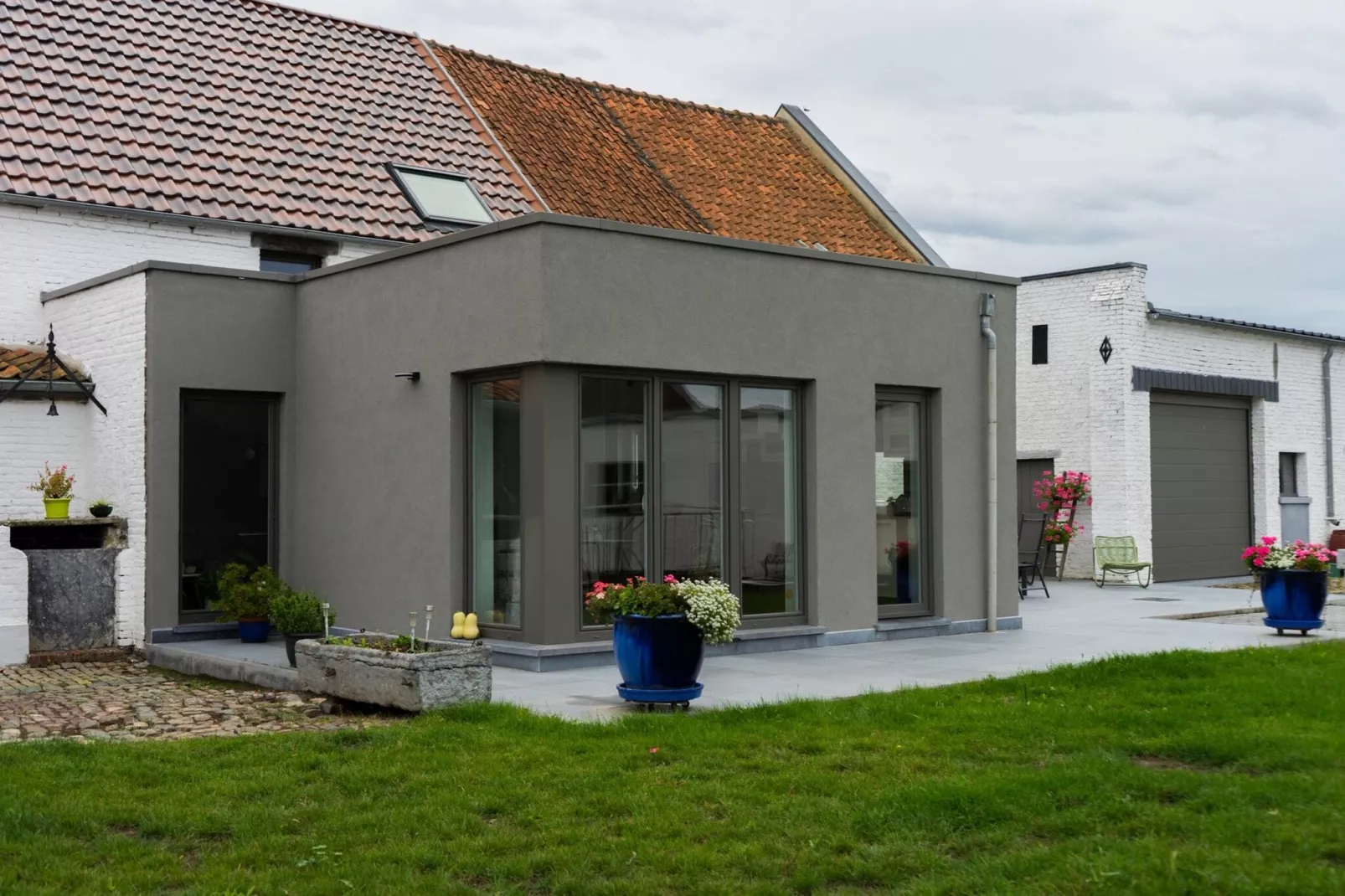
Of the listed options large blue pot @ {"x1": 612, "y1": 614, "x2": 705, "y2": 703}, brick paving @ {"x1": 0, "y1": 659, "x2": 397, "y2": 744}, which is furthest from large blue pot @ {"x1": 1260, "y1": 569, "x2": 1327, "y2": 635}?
brick paving @ {"x1": 0, "y1": 659, "x2": 397, "y2": 744}

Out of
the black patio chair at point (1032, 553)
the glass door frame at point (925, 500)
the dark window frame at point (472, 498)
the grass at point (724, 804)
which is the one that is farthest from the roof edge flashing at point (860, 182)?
the grass at point (724, 804)

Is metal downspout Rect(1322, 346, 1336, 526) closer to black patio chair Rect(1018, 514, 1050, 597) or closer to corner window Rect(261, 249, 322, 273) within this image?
black patio chair Rect(1018, 514, 1050, 597)

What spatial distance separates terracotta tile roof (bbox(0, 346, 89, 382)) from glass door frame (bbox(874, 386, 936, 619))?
7905 millimetres

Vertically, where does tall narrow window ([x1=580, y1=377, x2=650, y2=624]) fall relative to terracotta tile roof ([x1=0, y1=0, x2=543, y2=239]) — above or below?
below

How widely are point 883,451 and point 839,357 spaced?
3.53ft

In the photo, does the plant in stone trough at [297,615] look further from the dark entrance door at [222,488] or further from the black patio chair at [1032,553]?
the black patio chair at [1032,553]

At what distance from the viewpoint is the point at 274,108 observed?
16.8 m

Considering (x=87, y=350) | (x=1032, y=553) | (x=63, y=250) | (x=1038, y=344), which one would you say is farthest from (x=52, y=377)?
(x=1038, y=344)

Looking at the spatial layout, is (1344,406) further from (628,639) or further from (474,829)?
(474,829)

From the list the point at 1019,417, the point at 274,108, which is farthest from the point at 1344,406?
the point at 274,108

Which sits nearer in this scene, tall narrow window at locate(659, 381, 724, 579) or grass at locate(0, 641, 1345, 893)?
grass at locate(0, 641, 1345, 893)

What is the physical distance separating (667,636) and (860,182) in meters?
15.0

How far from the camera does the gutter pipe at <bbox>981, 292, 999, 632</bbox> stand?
13.5 metres

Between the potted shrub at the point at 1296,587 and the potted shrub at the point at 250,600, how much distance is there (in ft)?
28.9
